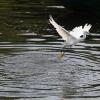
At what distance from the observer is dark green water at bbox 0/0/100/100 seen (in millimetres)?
12555

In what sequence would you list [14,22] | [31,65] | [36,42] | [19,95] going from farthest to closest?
[14,22], [36,42], [31,65], [19,95]

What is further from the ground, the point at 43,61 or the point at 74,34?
the point at 74,34

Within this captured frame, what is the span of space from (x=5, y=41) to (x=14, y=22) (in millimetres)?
3411

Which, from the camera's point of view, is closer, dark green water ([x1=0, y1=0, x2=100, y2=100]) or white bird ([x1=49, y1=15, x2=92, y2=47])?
dark green water ([x1=0, y1=0, x2=100, y2=100])

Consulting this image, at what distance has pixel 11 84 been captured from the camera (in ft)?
42.5

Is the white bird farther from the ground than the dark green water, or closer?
farther from the ground

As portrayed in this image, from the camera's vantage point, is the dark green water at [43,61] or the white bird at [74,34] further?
the white bird at [74,34]

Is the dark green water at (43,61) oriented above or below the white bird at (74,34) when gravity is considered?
below

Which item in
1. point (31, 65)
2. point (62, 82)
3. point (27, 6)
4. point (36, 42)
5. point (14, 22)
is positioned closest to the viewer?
point (62, 82)

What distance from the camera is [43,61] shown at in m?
15.2

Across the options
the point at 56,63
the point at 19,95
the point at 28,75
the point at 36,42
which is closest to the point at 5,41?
the point at 36,42

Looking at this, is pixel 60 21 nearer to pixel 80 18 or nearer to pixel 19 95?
pixel 80 18

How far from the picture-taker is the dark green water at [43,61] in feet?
41.2

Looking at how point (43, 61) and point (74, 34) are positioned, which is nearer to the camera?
point (74, 34)
